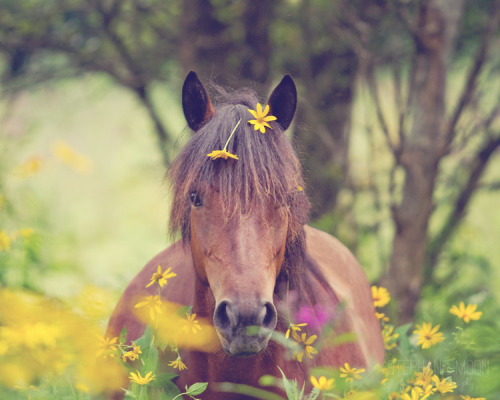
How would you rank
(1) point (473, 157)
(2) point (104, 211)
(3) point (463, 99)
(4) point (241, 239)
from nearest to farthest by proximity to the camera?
(4) point (241, 239)
(3) point (463, 99)
(1) point (473, 157)
(2) point (104, 211)

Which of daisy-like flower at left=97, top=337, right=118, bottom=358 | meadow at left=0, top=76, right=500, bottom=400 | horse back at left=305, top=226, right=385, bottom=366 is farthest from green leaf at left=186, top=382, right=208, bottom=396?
horse back at left=305, top=226, right=385, bottom=366

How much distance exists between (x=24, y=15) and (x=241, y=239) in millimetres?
5059

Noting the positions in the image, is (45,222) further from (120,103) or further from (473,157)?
(120,103)

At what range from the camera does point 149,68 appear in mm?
6789

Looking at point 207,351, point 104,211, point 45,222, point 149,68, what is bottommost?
point 104,211

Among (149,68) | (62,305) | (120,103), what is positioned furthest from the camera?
(120,103)

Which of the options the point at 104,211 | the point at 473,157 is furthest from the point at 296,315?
the point at 104,211

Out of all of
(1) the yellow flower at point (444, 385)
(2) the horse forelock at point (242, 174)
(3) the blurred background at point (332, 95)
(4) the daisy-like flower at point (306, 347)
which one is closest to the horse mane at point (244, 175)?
(2) the horse forelock at point (242, 174)

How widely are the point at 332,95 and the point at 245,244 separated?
4424 mm

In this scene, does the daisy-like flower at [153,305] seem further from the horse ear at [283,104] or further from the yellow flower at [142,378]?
the horse ear at [283,104]

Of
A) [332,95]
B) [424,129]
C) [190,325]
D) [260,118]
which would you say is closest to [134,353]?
[190,325]

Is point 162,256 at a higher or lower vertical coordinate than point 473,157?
higher

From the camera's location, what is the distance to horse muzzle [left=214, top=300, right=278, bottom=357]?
6.57 ft

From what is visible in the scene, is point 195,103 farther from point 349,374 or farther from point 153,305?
point 349,374
